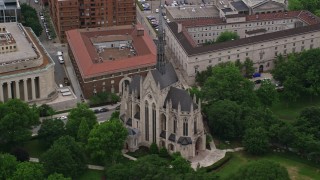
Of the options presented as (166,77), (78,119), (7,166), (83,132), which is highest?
(166,77)

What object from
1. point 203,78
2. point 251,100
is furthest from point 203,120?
point 203,78

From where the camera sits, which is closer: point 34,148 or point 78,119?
point 78,119

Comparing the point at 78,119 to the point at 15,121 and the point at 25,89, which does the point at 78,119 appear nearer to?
the point at 15,121

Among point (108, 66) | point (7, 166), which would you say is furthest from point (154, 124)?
point (7, 166)

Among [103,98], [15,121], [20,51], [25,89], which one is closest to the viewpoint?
[15,121]

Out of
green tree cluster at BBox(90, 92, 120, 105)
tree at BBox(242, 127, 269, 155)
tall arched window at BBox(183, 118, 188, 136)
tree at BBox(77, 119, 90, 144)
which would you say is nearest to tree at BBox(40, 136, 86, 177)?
tree at BBox(77, 119, 90, 144)

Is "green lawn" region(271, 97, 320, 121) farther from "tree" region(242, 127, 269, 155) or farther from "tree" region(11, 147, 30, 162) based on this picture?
"tree" region(11, 147, 30, 162)
